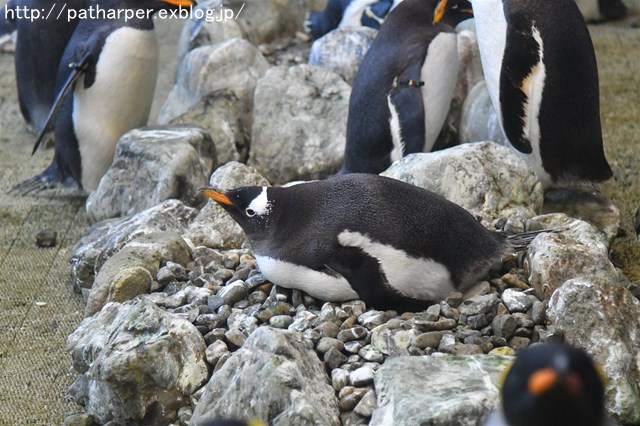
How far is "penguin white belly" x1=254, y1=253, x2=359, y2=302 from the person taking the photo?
279 centimetres

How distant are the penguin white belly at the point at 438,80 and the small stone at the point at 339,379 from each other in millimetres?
1793

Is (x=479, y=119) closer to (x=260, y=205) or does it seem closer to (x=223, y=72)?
(x=223, y=72)

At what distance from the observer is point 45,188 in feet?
15.1

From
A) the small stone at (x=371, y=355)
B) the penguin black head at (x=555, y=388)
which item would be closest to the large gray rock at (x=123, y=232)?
the small stone at (x=371, y=355)

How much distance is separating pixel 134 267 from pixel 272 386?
94 cm

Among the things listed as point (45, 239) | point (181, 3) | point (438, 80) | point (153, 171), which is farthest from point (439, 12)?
point (45, 239)

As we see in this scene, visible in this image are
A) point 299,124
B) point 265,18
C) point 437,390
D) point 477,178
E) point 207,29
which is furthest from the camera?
point 265,18

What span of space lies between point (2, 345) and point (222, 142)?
166cm

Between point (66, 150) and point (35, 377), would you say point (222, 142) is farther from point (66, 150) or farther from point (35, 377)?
point (35, 377)

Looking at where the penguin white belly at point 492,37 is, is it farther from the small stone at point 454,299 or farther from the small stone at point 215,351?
the small stone at point 215,351

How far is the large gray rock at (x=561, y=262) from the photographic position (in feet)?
9.23

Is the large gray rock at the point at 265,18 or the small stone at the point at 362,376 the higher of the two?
the small stone at the point at 362,376

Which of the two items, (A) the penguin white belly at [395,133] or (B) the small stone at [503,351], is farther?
(A) the penguin white belly at [395,133]

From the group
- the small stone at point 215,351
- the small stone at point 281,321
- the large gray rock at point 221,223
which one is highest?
the small stone at point 281,321
